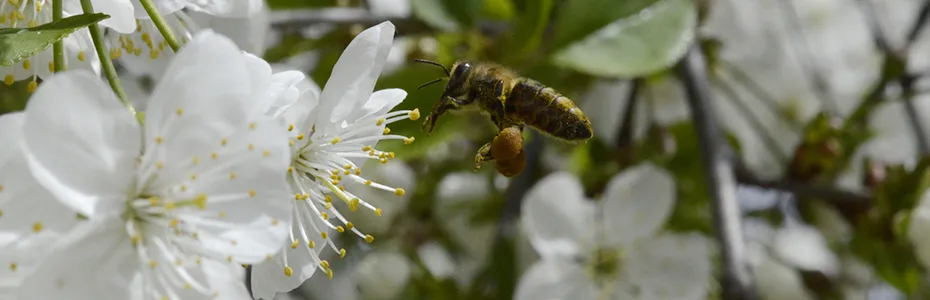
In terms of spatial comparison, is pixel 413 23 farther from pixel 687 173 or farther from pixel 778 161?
pixel 778 161

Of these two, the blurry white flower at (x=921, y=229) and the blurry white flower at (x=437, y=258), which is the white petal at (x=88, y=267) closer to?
the blurry white flower at (x=921, y=229)

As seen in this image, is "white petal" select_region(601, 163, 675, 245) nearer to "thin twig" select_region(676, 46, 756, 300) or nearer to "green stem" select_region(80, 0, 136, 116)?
"thin twig" select_region(676, 46, 756, 300)

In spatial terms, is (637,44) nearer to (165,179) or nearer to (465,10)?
(465,10)

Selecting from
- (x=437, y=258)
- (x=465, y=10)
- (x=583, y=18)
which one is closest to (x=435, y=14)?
(x=465, y=10)

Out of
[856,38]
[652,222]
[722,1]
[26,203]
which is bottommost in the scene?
[26,203]

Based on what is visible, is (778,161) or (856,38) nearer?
(778,161)

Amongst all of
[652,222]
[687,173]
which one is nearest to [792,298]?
A: [687,173]

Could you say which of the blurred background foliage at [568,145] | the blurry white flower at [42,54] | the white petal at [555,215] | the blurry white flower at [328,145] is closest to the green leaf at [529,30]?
the blurred background foliage at [568,145]
